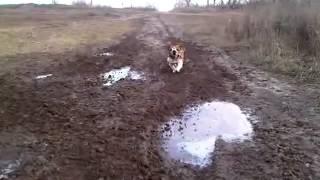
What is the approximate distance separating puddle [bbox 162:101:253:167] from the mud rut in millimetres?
183

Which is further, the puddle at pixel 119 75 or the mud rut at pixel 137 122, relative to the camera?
the puddle at pixel 119 75

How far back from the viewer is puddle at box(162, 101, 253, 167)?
604 centimetres

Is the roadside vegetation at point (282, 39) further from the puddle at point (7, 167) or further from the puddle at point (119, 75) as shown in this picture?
the puddle at point (7, 167)

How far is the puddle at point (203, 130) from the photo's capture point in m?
6.04

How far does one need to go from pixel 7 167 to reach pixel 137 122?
2502 mm

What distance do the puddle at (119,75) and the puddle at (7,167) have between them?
5015mm

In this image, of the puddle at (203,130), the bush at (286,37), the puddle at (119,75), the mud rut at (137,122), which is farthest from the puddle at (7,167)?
the bush at (286,37)

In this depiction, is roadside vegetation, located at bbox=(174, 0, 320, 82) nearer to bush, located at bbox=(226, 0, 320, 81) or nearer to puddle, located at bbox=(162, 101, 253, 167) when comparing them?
bush, located at bbox=(226, 0, 320, 81)

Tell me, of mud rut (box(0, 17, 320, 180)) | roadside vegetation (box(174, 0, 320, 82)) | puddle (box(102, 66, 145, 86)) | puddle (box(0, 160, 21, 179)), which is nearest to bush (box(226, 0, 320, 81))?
roadside vegetation (box(174, 0, 320, 82))

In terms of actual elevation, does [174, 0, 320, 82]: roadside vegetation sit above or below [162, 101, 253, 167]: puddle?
above

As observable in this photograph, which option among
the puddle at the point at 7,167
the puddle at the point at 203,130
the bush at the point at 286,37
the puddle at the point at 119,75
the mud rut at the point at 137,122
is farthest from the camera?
the bush at the point at 286,37

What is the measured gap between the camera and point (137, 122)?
739 centimetres

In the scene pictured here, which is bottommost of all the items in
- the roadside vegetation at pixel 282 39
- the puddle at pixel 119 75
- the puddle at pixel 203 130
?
the puddle at pixel 203 130

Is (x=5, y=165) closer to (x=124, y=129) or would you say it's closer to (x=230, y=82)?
(x=124, y=129)
